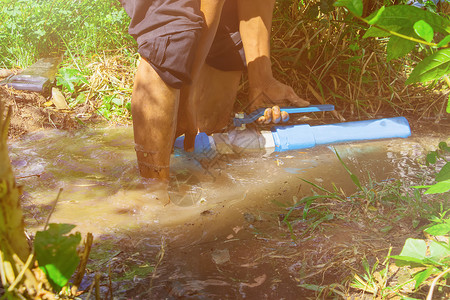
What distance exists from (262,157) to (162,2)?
1.02 meters

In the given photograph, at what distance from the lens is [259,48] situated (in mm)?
2604

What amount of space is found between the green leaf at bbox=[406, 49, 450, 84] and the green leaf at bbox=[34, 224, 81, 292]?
2.57 feet

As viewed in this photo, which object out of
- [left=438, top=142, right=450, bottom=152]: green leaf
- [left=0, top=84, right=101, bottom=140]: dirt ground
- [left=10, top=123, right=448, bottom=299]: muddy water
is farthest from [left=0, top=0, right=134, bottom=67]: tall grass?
[left=438, top=142, right=450, bottom=152]: green leaf

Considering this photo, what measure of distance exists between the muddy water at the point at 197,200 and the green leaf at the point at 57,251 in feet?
1.41

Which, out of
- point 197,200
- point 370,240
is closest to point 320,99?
point 197,200

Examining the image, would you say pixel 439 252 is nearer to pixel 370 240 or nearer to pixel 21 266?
pixel 370 240

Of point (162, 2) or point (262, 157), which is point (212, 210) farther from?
point (162, 2)

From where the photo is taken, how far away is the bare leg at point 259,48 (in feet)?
8.47

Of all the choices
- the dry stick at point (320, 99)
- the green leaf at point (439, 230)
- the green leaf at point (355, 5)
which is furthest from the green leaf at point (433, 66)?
the dry stick at point (320, 99)

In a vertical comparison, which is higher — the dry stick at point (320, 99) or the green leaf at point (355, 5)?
the green leaf at point (355, 5)

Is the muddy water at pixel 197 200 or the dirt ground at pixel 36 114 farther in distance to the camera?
the dirt ground at pixel 36 114

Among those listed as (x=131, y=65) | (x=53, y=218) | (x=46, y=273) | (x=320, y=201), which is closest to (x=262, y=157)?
(x=320, y=201)

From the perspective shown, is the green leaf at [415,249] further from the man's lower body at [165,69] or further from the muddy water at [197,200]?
the man's lower body at [165,69]

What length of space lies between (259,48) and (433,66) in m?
1.74
